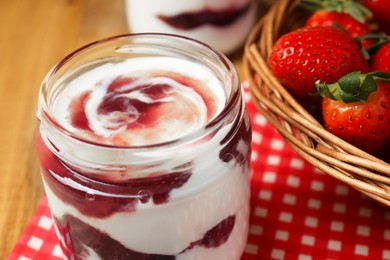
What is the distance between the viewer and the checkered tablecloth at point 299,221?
843 mm

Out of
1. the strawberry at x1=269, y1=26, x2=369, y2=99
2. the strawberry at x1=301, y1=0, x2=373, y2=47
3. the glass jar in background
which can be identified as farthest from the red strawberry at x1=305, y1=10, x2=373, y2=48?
the glass jar in background

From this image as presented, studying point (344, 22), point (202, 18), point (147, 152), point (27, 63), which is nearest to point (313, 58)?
point (344, 22)

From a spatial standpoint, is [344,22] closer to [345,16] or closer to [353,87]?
[345,16]

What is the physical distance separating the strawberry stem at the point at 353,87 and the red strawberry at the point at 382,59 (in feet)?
0.21

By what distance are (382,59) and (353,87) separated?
0.12m

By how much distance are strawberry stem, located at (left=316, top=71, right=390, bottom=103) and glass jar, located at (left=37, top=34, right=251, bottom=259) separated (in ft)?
0.34

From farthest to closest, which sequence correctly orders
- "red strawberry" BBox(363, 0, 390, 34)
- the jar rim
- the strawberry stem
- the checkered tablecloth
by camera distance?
1. "red strawberry" BBox(363, 0, 390, 34)
2. the checkered tablecloth
3. the strawberry stem
4. the jar rim

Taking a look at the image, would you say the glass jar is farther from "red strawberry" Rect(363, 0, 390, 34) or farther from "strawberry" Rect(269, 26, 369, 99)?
"red strawberry" Rect(363, 0, 390, 34)

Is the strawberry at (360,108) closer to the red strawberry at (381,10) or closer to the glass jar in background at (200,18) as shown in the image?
the red strawberry at (381,10)

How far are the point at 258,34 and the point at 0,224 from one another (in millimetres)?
462

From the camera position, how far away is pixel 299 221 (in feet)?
2.90

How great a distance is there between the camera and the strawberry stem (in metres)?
0.73

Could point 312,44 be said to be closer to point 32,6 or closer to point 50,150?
point 50,150

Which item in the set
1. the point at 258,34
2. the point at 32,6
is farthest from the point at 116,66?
the point at 32,6
